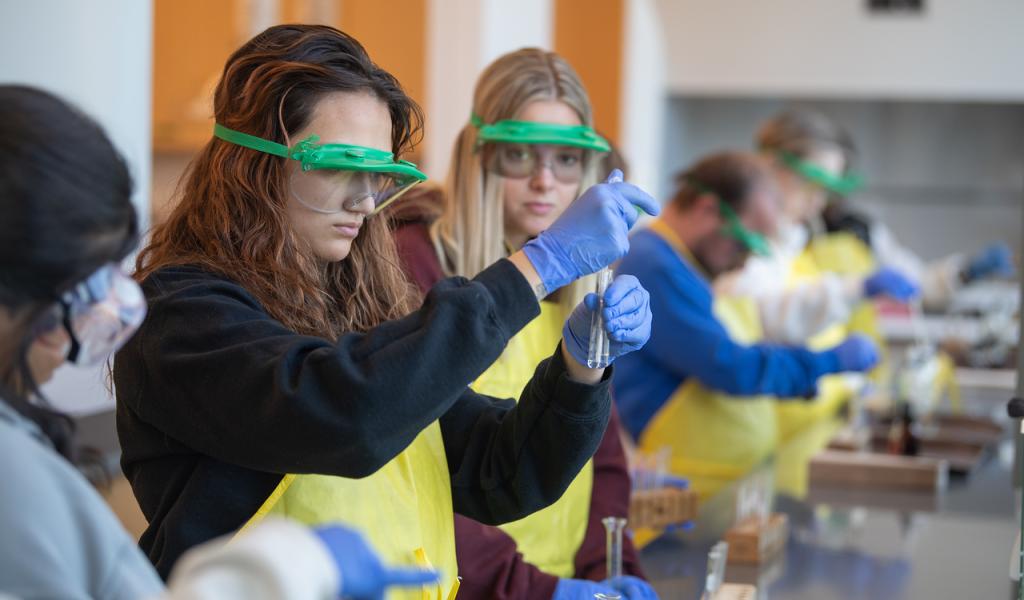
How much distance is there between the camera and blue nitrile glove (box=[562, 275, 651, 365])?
4.75 feet

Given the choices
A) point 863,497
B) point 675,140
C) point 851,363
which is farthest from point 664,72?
point 863,497

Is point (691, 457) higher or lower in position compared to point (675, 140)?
lower

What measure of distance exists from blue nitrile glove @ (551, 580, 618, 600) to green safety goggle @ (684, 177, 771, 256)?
188 cm

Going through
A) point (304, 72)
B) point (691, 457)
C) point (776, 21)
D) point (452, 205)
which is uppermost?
point (776, 21)

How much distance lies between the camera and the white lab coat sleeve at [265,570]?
84 cm

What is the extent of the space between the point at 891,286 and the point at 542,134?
8.14ft

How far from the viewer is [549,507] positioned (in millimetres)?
2027

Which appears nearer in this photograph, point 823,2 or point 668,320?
point 668,320

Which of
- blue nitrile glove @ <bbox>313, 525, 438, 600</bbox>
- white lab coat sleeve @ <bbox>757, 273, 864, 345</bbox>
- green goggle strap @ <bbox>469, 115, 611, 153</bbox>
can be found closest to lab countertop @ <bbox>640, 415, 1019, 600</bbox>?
green goggle strap @ <bbox>469, 115, 611, 153</bbox>

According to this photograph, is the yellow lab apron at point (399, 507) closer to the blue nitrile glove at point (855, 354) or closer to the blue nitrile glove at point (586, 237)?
the blue nitrile glove at point (586, 237)

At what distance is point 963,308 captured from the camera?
6.32 m

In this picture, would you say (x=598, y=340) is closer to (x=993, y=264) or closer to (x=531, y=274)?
(x=531, y=274)

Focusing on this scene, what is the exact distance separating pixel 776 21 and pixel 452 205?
5915 millimetres

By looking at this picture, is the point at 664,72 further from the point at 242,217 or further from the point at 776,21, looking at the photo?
the point at 242,217
